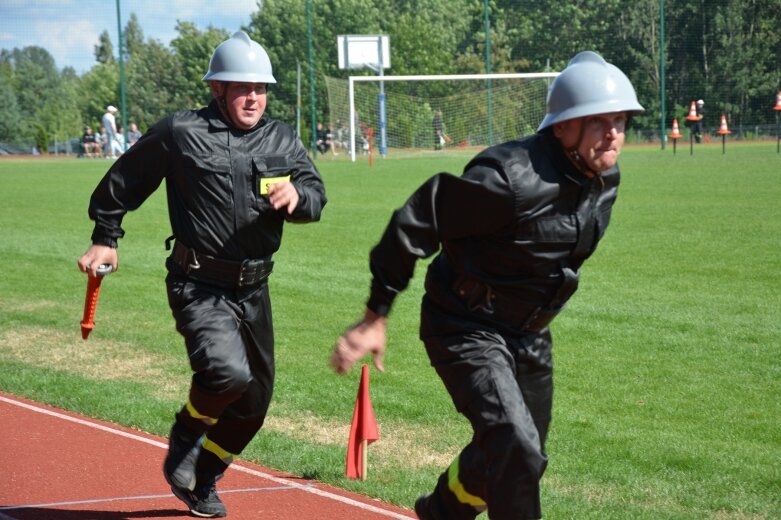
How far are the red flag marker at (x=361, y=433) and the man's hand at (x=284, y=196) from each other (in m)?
1.15

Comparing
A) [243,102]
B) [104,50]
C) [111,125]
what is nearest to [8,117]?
[111,125]

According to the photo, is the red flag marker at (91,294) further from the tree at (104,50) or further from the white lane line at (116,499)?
the tree at (104,50)

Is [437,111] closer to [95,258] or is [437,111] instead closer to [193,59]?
[193,59]

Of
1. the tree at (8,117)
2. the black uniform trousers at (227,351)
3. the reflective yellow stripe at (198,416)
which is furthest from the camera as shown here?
the tree at (8,117)

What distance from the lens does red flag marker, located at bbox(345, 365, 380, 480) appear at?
6238 mm

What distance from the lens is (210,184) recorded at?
5559 millimetres

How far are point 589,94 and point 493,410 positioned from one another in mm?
1193

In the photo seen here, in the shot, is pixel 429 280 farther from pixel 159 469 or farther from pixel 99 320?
pixel 99 320

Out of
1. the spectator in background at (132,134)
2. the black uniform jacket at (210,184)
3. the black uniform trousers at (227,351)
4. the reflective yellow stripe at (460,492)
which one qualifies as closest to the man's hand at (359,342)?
the reflective yellow stripe at (460,492)

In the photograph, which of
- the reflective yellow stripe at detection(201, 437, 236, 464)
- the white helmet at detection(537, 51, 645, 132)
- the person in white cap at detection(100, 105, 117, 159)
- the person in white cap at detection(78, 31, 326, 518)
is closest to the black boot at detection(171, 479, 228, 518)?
the person in white cap at detection(78, 31, 326, 518)

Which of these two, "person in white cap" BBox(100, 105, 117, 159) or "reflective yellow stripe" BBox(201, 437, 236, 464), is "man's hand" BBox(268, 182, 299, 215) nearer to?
"reflective yellow stripe" BBox(201, 437, 236, 464)

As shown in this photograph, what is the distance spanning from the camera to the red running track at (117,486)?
227 inches

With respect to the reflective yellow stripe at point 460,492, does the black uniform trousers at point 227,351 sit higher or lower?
higher

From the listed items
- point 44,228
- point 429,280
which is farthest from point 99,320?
point 44,228
